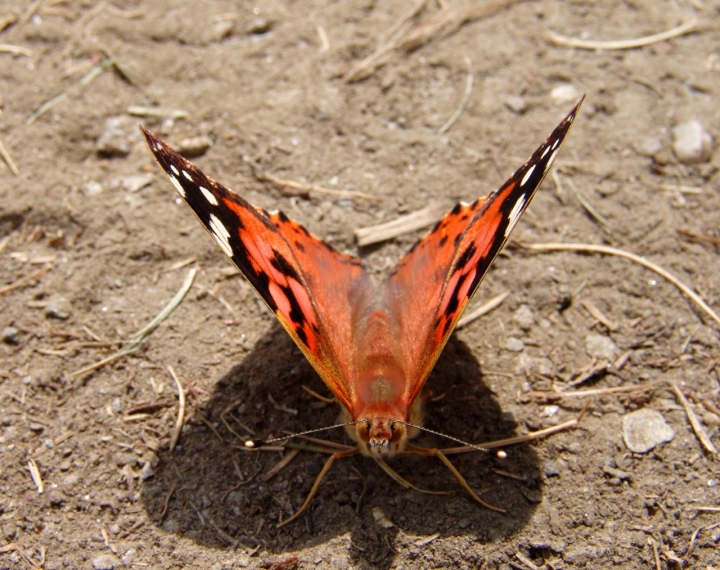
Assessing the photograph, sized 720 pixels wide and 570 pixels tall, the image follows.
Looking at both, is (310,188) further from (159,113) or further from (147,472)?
(147,472)

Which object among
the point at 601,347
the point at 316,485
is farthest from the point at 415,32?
the point at 316,485

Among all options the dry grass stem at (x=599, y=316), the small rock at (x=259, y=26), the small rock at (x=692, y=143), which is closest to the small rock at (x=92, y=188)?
the small rock at (x=259, y=26)

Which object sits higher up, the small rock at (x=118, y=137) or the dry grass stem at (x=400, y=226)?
the small rock at (x=118, y=137)

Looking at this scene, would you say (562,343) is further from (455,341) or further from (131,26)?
(131,26)

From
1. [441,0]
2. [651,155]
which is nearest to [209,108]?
[441,0]

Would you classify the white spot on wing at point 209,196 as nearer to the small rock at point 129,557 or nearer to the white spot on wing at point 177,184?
the white spot on wing at point 177,184

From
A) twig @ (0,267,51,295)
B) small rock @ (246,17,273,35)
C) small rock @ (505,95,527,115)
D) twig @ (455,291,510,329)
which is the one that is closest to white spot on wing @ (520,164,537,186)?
twig @ (455,291,510,329)

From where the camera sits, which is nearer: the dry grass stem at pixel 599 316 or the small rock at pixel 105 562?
the small rock at pixel 105 562
